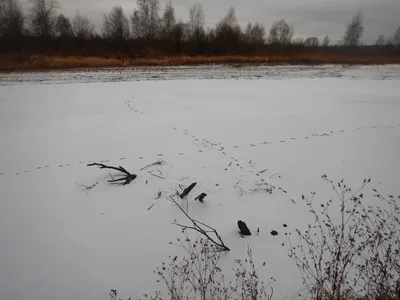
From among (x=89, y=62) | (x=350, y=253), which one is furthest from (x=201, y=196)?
(x=89, y=62)

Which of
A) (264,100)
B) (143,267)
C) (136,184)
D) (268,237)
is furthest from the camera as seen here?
(264,100)

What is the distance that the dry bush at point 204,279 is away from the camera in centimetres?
246

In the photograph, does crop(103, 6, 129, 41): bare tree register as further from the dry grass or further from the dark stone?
the dark stone

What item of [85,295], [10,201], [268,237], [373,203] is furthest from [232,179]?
[10,201]

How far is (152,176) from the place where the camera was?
4742 mm

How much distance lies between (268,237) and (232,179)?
153 cm

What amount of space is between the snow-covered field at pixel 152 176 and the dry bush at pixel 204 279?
15cm

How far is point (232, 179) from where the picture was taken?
4.66 metres

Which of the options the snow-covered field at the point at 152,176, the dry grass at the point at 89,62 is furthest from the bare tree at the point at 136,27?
the snow-covered field at the point at 152,176

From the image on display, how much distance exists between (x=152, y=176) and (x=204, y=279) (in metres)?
2.64

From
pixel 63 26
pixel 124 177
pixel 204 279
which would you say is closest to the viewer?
pixel 204 279

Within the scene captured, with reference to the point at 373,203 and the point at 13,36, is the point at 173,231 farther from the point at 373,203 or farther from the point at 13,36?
the point at 13,36

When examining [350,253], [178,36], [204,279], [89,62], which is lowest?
[350,253]

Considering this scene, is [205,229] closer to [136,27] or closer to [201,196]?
[201,196]
